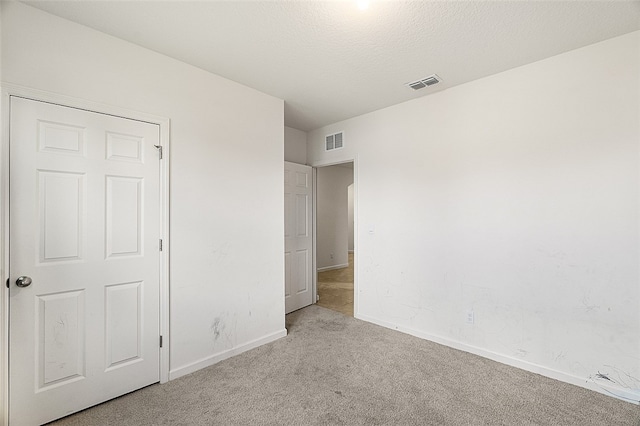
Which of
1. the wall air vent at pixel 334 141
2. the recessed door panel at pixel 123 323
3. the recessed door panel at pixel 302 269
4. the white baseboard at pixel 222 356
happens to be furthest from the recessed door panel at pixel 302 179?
the recessed door panel at pixel 123 323

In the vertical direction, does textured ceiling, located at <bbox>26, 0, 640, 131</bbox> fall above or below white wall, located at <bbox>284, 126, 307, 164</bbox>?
above

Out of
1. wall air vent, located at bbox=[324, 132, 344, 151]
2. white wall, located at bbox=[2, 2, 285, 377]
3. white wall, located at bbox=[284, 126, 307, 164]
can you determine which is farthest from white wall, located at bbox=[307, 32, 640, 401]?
white wall, located at bbox=[2, 2, 285, 377]

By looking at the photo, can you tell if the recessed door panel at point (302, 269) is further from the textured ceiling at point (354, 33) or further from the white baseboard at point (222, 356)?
the textured ceiling at point (354, 33)

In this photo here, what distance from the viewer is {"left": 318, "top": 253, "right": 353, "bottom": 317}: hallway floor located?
13.8ft

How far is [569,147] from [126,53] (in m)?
3.58

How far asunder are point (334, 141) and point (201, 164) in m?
2.04

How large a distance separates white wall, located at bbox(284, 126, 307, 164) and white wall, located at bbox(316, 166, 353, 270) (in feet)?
7.72

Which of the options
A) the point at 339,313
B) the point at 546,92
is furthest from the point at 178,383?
the point at 546,92

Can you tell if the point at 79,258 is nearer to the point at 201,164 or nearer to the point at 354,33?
the point at 201,164

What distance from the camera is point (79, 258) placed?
1.94 metres

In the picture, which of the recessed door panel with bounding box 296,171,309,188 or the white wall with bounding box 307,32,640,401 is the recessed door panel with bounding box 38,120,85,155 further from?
the white wall with bounding box 307,32,640,401

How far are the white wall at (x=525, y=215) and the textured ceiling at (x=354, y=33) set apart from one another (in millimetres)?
375

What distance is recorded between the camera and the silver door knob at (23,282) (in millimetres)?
1718

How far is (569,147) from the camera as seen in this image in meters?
2.27
